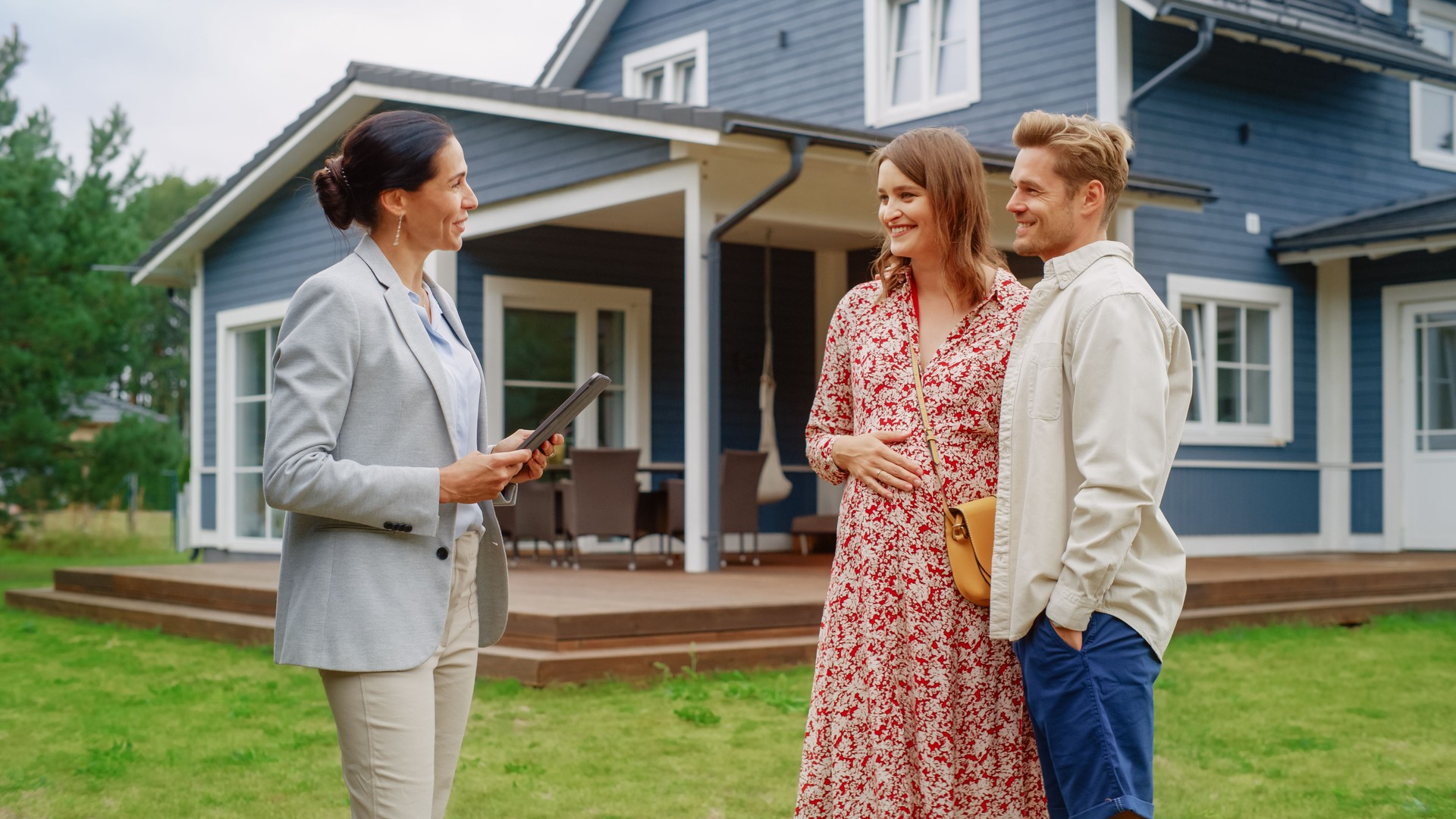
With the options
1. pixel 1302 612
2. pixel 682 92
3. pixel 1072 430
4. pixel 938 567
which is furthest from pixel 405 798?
pixel 682 92

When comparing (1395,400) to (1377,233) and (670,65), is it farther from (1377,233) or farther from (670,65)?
(670,65)

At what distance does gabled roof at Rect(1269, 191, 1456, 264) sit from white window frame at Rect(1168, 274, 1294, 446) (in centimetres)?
41

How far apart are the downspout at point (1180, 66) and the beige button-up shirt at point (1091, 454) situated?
8.41 m

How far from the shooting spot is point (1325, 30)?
34.7 feet

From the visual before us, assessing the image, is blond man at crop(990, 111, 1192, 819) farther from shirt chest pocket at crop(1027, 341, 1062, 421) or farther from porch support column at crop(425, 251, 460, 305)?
porch support column at crop(425, 251, 460, 305)

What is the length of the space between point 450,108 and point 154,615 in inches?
158

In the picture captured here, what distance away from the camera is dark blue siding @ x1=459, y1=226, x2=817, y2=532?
10688 mm

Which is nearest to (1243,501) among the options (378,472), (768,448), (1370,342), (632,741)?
(1370,342)

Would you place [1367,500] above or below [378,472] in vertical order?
below

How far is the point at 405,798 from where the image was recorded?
1966 mm

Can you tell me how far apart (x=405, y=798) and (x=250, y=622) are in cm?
620

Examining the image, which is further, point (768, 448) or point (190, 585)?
point (768, 448)

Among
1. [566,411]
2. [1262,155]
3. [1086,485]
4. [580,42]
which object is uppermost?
[580,42]

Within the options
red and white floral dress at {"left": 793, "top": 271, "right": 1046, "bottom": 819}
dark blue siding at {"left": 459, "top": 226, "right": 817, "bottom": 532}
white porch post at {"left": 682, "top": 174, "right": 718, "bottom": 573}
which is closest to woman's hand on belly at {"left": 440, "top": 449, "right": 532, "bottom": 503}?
red and white floral dress at {"left": 793, "top": 271, "right": 1046, "bottom": 819}
